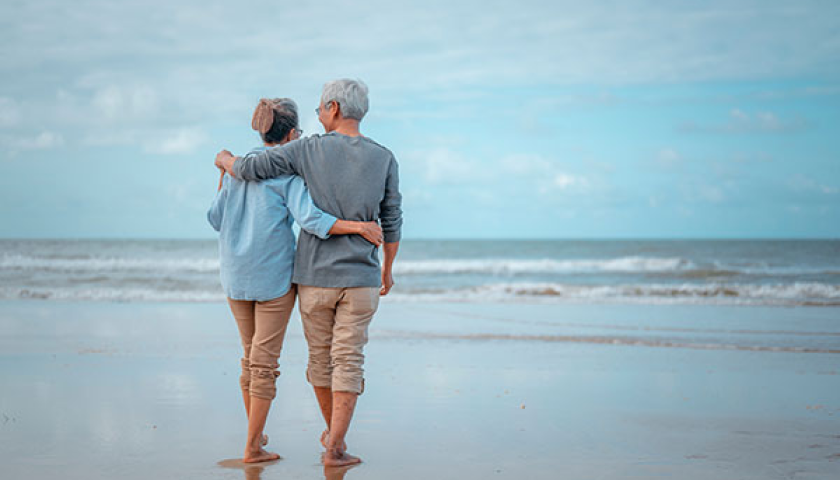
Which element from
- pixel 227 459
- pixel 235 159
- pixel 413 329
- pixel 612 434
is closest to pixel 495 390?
pixel 612 434

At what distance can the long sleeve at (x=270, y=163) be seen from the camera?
2.83m

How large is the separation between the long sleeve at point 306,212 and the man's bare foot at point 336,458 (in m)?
0.96

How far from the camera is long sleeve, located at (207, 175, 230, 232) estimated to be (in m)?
2.98

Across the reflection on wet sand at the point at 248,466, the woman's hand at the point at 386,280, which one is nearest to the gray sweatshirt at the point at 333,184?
the woman's hand at the point at 386,280

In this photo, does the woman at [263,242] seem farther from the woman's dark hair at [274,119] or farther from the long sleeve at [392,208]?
the long sleeve at [392,208]

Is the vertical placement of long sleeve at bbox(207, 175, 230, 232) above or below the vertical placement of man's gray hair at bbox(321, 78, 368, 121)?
below

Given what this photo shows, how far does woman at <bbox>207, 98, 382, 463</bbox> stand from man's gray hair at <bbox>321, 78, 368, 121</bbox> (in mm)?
227

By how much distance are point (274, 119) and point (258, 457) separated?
150 centimetres

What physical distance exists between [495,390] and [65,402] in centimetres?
274

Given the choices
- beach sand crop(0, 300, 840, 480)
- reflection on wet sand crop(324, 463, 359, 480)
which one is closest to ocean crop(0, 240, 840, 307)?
beach sand crop(0, 300, 840, 480)

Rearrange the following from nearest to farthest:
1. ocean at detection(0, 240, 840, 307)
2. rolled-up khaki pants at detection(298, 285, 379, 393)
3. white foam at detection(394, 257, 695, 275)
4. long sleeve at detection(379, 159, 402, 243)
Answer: rolled-up khaki pants at detection(298, 285, 379, 393), long sleeve at detection(379, 159, 402, 243), ocean at detection(0, 240, 840, 307), white foam at detection(394, 257, 695, 275)

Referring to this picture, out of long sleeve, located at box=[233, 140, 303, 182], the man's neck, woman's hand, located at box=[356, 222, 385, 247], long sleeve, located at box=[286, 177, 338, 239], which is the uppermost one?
the man's neck

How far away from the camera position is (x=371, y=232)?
2857mm

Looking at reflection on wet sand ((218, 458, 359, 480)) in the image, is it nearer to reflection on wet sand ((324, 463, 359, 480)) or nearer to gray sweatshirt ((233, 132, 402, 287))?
reflection on wet sand ((324, 463, 359, 480))
